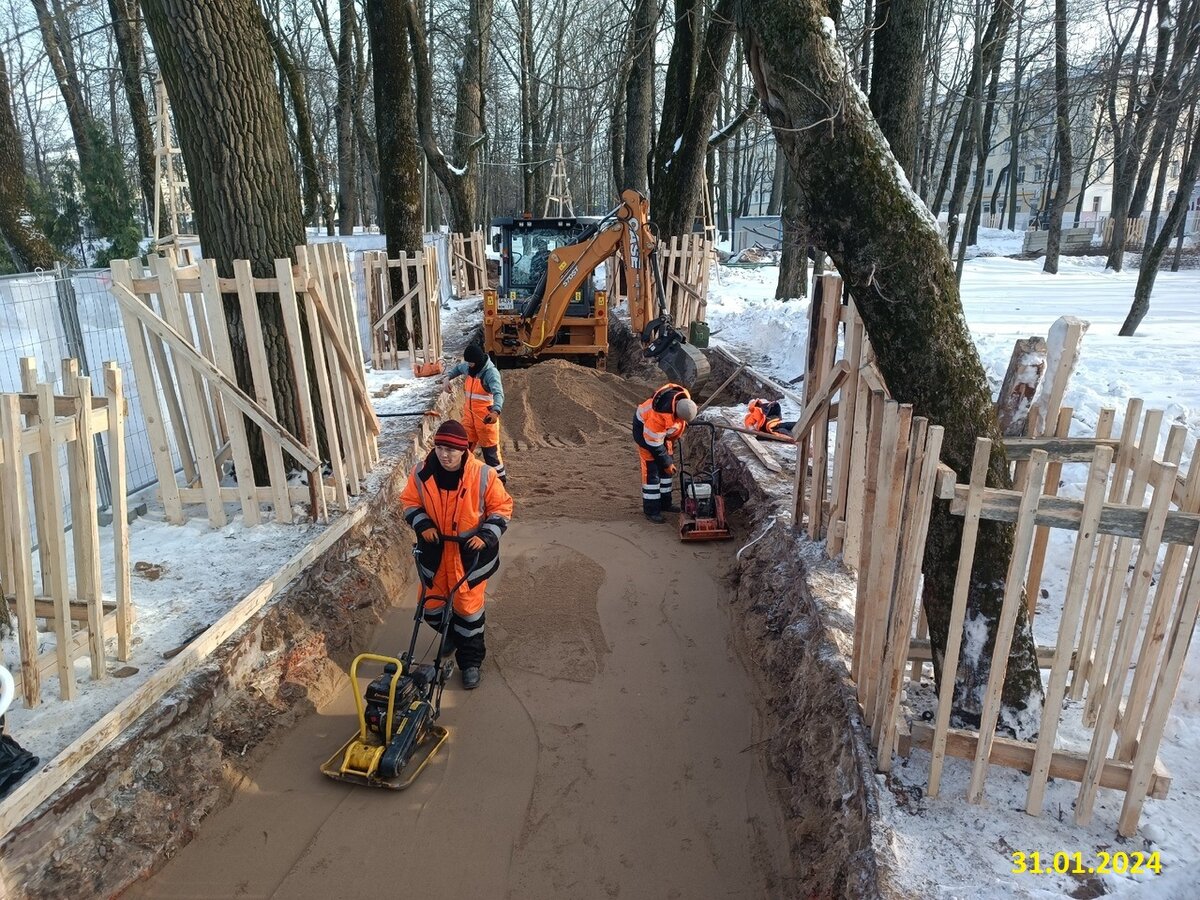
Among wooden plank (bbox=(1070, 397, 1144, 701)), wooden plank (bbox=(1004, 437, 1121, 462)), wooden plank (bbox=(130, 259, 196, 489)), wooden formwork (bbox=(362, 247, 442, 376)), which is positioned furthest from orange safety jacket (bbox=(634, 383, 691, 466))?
wooden formwork (bbox=(362, 247, 442, 376))

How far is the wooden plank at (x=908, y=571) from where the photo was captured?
3.09m

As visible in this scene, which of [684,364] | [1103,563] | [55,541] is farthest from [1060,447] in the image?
[684,364]

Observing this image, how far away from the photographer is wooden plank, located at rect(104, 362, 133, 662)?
12.8 feet

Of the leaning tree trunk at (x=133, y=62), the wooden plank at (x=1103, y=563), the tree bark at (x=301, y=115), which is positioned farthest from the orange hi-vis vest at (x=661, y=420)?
the leaning tree trunk at (x=133, y=62)

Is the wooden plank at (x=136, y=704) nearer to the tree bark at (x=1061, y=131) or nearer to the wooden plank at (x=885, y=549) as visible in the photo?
the wooden plank at (x=885, y=549)

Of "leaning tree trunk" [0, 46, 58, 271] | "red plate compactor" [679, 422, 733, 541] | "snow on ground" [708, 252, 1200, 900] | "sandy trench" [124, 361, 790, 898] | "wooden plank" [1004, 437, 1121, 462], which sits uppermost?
"leaning tree trunk" [0, 46, 58, 271]

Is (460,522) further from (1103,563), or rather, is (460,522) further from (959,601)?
(1103,563)

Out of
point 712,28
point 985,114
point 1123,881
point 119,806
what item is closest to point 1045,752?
point 1123,881

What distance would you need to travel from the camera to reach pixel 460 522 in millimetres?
4941

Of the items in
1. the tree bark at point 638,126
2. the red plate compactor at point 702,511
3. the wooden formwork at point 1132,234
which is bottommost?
the red plate compactor at point 702,511

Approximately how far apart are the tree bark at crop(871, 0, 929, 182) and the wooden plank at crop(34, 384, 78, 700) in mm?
6959

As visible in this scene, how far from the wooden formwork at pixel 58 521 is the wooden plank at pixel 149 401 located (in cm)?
168

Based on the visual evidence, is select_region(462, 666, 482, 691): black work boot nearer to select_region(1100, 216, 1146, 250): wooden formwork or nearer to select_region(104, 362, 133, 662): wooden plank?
select_region(104, 362, 133, 662): wooden plank

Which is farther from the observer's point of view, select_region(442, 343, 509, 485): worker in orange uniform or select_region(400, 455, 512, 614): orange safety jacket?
select_region(442, 343, 509, 485): worker in orange uniform
